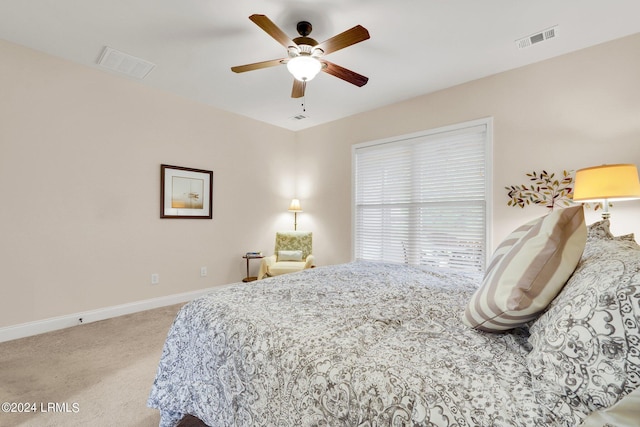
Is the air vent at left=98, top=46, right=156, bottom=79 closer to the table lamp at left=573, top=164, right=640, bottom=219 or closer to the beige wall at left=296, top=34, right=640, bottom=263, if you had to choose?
the beige wall at left=296, top=34, right=640, bottom=263

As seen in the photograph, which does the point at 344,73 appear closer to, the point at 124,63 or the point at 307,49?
the point at 307,49

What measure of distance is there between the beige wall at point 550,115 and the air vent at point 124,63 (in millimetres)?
2855

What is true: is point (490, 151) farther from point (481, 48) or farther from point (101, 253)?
point (101, 253)

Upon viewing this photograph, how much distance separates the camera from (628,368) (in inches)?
23.3

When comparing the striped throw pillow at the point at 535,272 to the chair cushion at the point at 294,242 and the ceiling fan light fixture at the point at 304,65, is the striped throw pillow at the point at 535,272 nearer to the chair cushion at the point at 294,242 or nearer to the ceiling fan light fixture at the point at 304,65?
the ceiling fan light fixture at the point at 304,65

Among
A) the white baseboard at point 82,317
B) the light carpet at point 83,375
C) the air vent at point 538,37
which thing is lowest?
the light carpet at point 83,375

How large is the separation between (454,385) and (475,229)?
2.91m

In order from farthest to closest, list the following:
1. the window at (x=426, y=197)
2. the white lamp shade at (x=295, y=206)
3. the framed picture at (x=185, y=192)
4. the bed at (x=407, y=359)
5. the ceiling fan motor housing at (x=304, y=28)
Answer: the white lamp shade at (x=295, y=206) → the framed picture at (x=185, y=192) → the window at (x=426, y=197) → the ceiling fan motor housing at (x=304, y=28) → the bed at (x=407, y=359)

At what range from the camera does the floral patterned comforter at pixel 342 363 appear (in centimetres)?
75

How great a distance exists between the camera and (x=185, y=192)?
3822 millimetres

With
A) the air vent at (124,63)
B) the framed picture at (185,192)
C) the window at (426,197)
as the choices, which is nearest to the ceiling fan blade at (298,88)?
the air vent at (124,63)

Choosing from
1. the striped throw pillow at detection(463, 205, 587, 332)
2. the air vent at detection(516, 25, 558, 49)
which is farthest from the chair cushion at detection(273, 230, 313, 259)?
the striped throw pillow at detection(463, 205, 587, 332)

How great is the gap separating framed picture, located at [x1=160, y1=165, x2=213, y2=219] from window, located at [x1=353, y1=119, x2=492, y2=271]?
2.13m

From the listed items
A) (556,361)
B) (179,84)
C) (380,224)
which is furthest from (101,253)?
(556,361)
